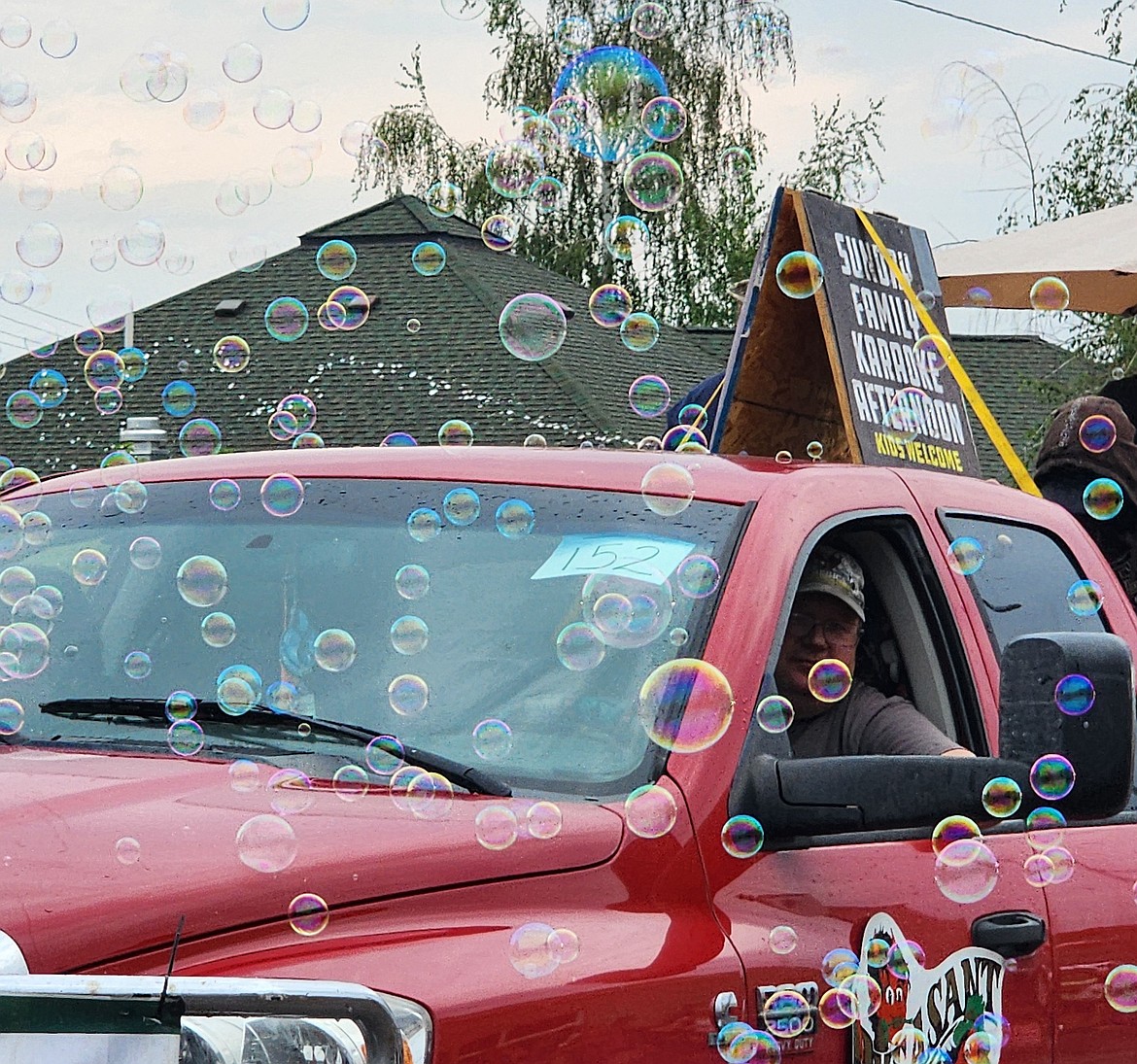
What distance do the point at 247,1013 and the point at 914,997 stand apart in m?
1.16

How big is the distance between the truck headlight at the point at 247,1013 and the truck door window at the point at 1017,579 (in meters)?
1.75

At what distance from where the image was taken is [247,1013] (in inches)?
71.7

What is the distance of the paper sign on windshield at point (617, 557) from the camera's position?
8.96 ft

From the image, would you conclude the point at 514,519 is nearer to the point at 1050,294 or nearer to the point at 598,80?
the point at 598,80

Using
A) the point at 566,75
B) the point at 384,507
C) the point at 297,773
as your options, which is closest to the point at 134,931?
the point at 297,773

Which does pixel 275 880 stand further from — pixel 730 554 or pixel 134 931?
pixel 730 554

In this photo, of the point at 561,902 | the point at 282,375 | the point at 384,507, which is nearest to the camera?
the point at 561,902

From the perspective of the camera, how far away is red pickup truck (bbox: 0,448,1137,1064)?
6.53ft

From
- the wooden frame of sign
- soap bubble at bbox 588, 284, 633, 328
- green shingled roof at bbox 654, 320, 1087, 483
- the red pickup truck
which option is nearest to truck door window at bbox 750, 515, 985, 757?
the red pickup truck

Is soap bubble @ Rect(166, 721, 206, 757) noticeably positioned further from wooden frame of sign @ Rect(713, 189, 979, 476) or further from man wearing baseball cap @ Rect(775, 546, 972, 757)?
wooden frame of sign @ Rect(713, 189, 979, 476)

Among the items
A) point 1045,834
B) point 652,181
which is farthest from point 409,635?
point 652,181

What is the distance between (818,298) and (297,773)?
114 inches

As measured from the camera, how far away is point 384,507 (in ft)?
9.70

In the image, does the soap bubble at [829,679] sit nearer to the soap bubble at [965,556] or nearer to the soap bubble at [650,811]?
the soap bubble at [965,556]
